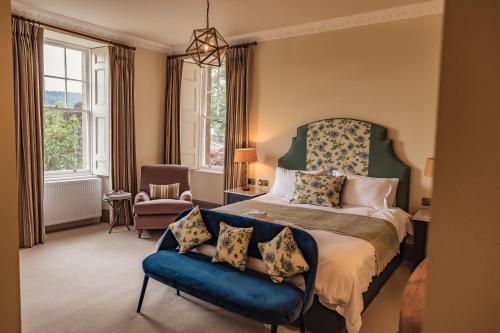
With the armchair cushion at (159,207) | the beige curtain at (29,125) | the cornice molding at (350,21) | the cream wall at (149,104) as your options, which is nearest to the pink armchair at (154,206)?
the armchair cushion at (159,207)

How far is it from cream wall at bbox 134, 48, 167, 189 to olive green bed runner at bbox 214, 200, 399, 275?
2.66 m

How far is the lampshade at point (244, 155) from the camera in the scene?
486 cm

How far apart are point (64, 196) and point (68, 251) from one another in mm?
1067

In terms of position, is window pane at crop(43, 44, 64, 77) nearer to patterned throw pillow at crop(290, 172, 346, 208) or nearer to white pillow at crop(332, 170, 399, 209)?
patterned throw pillow at crop(290, 172, 346, 208)

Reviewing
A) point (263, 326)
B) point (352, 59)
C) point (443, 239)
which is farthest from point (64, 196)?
point (443, 239)

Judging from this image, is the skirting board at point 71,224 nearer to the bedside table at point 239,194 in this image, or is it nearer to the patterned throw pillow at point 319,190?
the bedside table at point 239,194

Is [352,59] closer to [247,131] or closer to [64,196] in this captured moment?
[247,131]

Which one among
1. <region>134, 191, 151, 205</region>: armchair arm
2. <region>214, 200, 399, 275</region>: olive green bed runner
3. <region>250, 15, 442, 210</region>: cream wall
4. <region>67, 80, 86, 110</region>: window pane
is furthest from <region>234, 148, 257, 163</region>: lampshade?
<region>67, 80, 86, 110</region>: window pane

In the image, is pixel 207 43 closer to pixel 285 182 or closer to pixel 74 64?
pixel 285 182

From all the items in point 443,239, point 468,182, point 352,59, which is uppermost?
point 352,59

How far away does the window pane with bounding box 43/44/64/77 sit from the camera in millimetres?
4852

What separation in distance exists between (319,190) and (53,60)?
4189 mm

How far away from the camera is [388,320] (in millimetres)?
2715

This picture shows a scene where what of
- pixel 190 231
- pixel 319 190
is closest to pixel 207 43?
pixel 190 231
